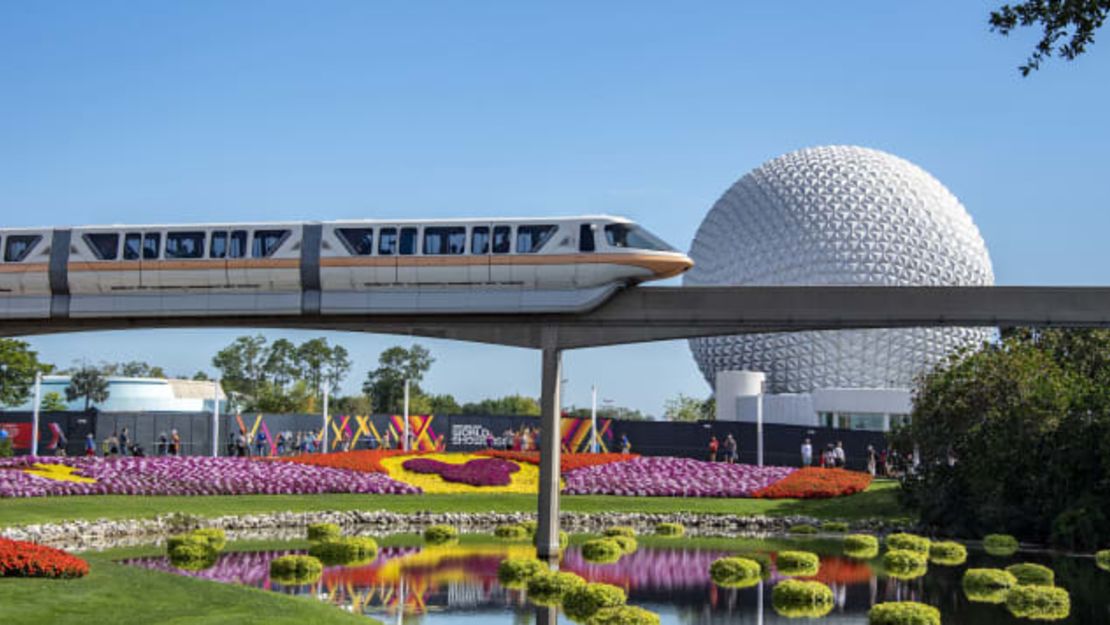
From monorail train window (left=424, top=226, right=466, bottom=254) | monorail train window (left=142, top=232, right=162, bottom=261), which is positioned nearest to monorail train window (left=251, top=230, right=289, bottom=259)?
monorail train window (left=142, top=232, right=162, bottom=261)

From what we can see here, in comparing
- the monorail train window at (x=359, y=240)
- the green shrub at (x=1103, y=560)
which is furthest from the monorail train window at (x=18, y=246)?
the green shrub at (x=1103, y=560)

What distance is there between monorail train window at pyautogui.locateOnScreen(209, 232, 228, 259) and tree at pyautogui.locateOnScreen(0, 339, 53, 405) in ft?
158

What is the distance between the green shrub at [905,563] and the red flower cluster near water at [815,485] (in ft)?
47.5

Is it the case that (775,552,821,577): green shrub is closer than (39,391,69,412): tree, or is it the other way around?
(775,552,821,577): green shrub

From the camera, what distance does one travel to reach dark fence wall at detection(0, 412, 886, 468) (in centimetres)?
6034

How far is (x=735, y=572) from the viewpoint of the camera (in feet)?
92.4

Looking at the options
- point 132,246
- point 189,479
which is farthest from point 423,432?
point 132,246

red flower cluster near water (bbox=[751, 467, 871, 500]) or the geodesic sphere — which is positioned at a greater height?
the geodesic sphere

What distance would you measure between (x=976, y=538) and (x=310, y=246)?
2181 centimetres

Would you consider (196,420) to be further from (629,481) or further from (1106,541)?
(1106,541)

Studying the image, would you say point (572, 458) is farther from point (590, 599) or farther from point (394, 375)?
point (394, 375)

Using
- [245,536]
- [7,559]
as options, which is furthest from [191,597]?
[245,536]

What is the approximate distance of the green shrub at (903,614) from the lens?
2225 cm

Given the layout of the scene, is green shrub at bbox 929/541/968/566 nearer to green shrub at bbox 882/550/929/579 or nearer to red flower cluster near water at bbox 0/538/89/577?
green shrub at bbox 882/550/929/579
